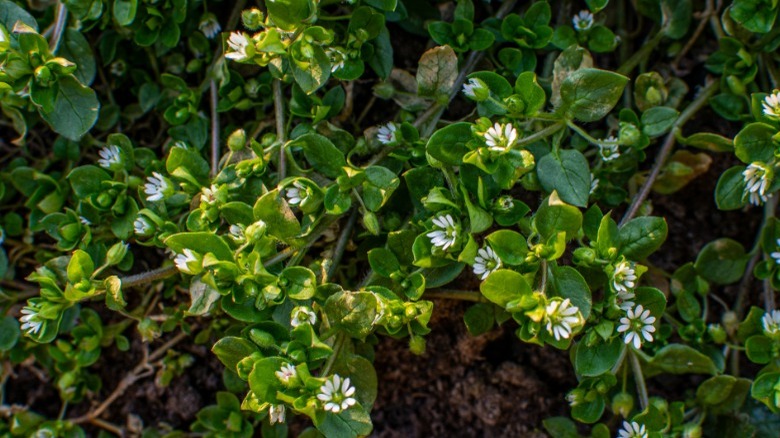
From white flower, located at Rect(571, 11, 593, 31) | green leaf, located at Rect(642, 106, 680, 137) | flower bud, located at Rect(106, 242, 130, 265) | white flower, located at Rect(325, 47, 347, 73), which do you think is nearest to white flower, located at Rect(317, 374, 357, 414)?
flower bud, located at Rect(106, 242, 130, 265)

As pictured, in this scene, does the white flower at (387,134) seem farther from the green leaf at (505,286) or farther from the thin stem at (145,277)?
the thin stem at (145,277)

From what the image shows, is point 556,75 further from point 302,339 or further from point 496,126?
point 302,339

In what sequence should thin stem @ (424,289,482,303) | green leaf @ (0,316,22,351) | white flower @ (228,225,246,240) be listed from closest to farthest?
white flower @ (228,225,246,240)
thin stem @ (424,289,482,303)
green leaf @ (0,316,22,351)

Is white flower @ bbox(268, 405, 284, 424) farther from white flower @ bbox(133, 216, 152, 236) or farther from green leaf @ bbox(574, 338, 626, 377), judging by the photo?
green leaf @ bbox(574, 338, 626, 377)

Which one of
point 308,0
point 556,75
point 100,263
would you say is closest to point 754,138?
point 556,75

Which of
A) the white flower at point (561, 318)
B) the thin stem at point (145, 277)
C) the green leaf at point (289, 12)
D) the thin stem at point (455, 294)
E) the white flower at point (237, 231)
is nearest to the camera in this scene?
the white flower at point (561, 318)

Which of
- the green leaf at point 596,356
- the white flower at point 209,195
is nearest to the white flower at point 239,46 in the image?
the white flower at point 209,195

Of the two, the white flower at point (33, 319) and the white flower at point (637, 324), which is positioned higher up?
the white flower at point (637, 324)
